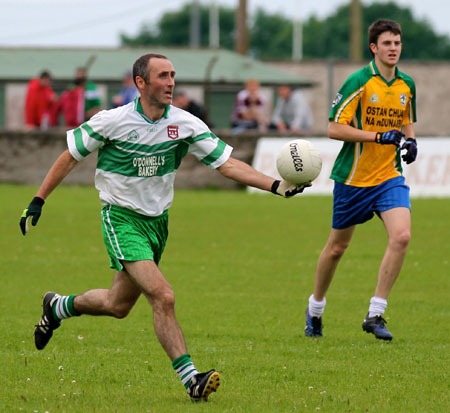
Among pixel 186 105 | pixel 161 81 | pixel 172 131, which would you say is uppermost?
pixel 161 81

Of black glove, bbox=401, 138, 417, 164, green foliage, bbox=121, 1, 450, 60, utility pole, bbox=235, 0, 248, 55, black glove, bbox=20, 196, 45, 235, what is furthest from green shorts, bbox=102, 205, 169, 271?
green foliage, bbox=121, 1, 450, 60

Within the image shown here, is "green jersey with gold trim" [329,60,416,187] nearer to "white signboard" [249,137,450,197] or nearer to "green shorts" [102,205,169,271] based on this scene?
"green shorts" [102,205,169,271]

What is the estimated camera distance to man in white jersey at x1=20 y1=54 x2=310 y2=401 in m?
6.94

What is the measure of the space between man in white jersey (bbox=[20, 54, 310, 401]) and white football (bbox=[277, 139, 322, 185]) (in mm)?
66

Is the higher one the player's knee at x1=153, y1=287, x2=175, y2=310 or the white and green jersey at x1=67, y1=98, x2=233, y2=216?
the white and green jersey at x1=67, y1=98, x2=233, y2=216

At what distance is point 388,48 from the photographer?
28.5 ft

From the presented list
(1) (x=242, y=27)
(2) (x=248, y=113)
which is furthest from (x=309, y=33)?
(2) (x=248, y=113)

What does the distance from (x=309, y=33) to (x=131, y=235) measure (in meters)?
107

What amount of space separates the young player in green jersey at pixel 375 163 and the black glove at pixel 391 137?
34 cm

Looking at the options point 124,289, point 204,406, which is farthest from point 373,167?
point 204,406

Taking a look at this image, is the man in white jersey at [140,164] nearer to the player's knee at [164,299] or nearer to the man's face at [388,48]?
the player's knee at [164,299]

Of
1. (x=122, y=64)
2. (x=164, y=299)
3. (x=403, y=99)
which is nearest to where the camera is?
(x=164, y=299)

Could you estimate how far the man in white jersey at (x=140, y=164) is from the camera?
6.94 metres

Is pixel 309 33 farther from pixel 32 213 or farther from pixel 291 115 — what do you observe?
pixel 32 213
